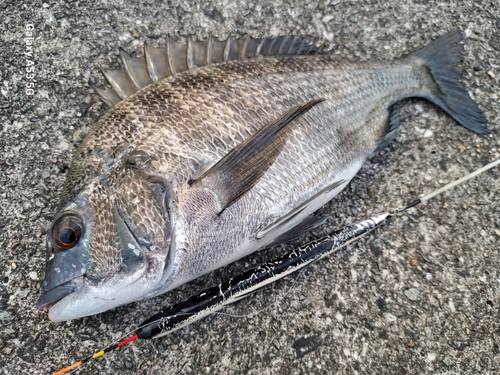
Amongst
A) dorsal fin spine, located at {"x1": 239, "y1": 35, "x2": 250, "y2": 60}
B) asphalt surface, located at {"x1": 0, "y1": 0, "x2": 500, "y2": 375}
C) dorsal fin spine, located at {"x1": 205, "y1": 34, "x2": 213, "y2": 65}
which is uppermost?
dorsal fin spine, located at {"x1": 205, "y1": 34, "x2": 213, "y2": 65}

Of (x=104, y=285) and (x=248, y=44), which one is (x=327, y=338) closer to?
(x=104, y=285)

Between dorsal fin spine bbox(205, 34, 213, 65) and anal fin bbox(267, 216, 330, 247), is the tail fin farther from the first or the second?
dorsal fin spine bbox(205, 34, 213, 65)

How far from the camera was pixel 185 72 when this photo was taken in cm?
172

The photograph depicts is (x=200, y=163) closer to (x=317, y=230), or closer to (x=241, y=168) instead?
(x=241, y=168)

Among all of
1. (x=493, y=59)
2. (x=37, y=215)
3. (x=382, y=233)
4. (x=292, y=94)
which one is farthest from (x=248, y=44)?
(x=493, y=59)

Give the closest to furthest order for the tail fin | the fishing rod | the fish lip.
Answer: the fish lip
the fishing rod
the tail fin

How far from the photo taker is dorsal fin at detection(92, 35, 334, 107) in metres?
1.68

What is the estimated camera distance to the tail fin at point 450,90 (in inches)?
86.4

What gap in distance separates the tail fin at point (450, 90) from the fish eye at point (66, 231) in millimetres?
1952

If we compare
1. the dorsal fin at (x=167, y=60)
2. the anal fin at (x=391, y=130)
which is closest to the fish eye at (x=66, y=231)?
the dorsal fin at (x=167, y=60)

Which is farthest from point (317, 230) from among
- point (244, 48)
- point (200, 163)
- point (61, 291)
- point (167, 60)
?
point (61, 291)

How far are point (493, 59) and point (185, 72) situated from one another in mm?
1948

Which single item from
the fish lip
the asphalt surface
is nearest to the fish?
the fish lip

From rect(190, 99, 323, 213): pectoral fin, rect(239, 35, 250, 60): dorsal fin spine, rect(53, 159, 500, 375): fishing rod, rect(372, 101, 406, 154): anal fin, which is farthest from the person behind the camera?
rect(372, 101, 406, 154): anal fin
